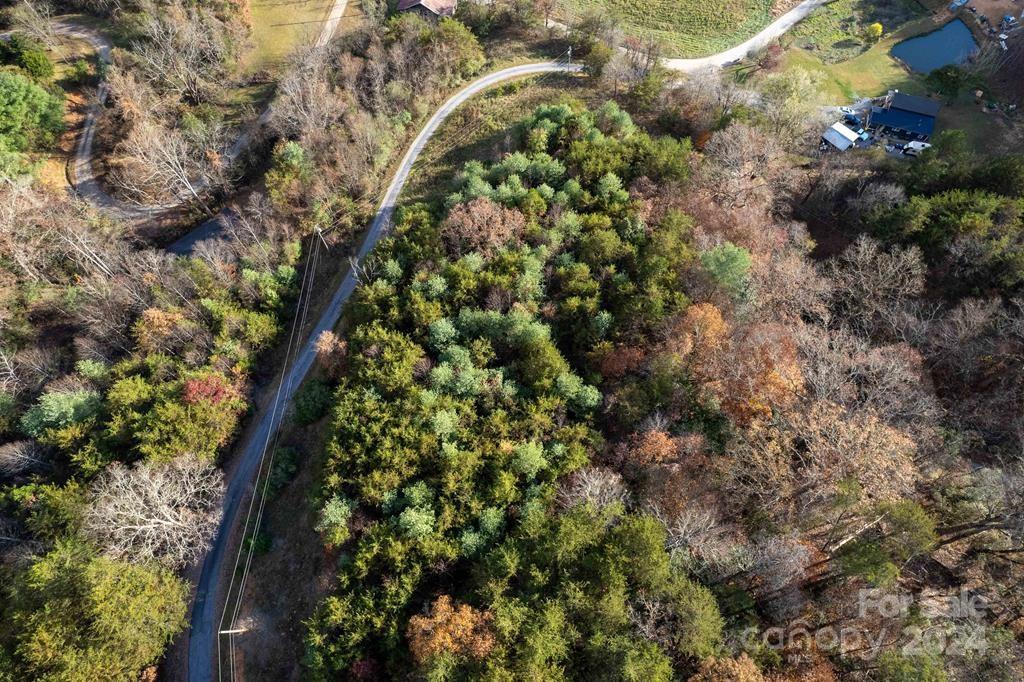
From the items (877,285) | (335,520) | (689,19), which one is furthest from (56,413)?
(689,19)

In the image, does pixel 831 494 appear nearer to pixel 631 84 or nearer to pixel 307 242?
pixel 307 242

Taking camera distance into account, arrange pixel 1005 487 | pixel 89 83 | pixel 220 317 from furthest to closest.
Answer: pixel 89 83, pixel 220 317, pixel 1005 487

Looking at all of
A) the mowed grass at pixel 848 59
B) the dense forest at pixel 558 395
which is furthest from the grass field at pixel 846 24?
the dense forest at pixel 558 395

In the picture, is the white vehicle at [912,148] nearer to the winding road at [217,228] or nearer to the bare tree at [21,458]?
the winding road at [217,228]

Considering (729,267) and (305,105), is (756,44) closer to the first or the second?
(729,267)

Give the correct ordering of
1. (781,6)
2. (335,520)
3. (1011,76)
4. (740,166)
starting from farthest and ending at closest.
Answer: (781,6) → (1011,76) → (740,166) → (335,520)

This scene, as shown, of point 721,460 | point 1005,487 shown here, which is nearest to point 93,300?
point 721,460
